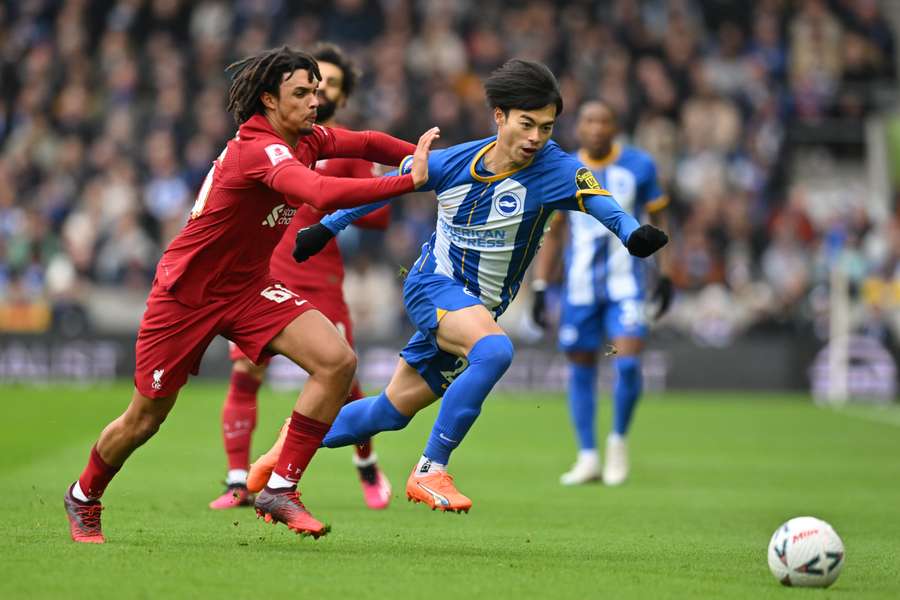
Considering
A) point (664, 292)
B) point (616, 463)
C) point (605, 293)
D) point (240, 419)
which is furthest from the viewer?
point (664, 292)

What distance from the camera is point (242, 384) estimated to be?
9148mm

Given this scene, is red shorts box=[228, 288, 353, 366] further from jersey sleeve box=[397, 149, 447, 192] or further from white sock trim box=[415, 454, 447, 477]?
white sock trim box=[415, 454, 447, 477]

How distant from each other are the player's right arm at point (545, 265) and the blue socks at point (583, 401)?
486 mm

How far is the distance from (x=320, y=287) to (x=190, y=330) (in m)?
2.37

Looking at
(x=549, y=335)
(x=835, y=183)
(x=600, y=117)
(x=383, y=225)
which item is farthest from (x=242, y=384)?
(x=835, y=183)

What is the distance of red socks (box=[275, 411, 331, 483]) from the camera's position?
6855 mm

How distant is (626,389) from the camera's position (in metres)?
11.0

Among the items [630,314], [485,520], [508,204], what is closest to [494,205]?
[508,204]

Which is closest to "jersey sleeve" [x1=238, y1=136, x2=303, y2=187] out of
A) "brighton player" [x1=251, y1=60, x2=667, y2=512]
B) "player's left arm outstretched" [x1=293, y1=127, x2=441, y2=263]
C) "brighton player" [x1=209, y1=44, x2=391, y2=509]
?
"player's left arm outstretched" [x1=293, y1=127, x2=441, y2=263]

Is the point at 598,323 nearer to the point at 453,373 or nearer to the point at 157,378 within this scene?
the point at 453,373

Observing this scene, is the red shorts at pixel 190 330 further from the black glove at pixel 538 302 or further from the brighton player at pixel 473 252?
the black glove at pixel 538 302

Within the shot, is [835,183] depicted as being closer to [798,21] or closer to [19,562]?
[798,21]

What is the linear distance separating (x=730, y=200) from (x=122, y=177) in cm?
921

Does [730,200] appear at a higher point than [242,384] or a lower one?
higher
